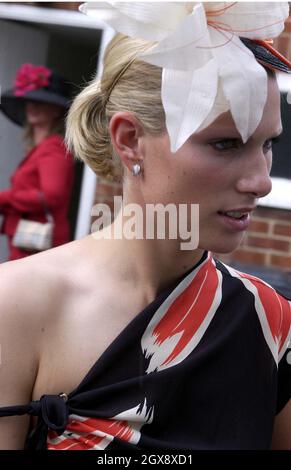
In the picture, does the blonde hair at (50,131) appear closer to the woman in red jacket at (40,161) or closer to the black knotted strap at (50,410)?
the woman in red jacket at (40,161)

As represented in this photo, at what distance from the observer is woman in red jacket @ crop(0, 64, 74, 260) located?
4930 millimetres

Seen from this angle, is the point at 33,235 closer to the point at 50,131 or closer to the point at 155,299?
the point at 50,131

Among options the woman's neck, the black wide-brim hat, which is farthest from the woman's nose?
the black wide-brim hat

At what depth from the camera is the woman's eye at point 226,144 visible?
1805mm

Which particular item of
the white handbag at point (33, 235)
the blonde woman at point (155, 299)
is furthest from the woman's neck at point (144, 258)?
the white handbag at point (33, 235)

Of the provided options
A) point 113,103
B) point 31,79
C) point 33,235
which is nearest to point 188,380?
point 113,103

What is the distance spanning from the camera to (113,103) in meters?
1.97

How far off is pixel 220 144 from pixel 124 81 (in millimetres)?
264

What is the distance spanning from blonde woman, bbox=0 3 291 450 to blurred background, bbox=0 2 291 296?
5.57 feet

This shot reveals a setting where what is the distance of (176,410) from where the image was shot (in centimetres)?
191

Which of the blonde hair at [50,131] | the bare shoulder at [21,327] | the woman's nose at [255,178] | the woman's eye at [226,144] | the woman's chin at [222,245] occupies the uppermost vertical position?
the blonde hair at [50,131]

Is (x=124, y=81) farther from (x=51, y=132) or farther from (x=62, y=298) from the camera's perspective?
(x=51, y=132)

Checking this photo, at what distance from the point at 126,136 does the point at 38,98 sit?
129 inches

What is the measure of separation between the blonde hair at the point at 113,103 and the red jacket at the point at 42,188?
107 inches
